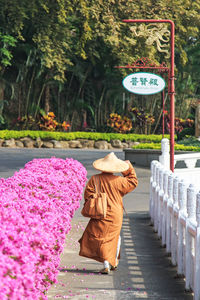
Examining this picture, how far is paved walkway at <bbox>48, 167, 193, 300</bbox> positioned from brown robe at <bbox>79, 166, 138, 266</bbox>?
0.89ft

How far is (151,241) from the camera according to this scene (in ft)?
29.1

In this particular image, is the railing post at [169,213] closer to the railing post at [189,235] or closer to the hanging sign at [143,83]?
the railing post at [189,235]

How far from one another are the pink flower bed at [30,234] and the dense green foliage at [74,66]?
1424cm

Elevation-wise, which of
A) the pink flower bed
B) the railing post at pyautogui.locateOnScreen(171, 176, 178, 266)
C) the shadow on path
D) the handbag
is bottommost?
the shadow on path

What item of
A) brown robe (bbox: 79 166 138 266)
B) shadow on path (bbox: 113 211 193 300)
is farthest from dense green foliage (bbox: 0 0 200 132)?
brown robe (bbox: 79 166 138 266)

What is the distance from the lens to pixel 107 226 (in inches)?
271

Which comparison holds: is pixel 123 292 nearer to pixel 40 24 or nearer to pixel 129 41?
pixel 129 41

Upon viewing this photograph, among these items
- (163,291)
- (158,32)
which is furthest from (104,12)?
(163,291)

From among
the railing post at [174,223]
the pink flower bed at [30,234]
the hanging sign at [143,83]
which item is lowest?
the railing post at [174,223]

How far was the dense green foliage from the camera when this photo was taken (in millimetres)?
22500

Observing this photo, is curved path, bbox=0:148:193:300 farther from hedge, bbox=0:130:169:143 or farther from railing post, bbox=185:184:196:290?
hedge, bbox=0:130:169:143

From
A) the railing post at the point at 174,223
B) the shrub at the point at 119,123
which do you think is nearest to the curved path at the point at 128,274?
the railing post at the point at 174,223

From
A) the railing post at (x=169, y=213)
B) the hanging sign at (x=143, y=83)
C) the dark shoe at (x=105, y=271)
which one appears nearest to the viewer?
the dark shoe at (x=105, y=271)

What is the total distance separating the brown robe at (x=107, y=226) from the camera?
22.5 ft
